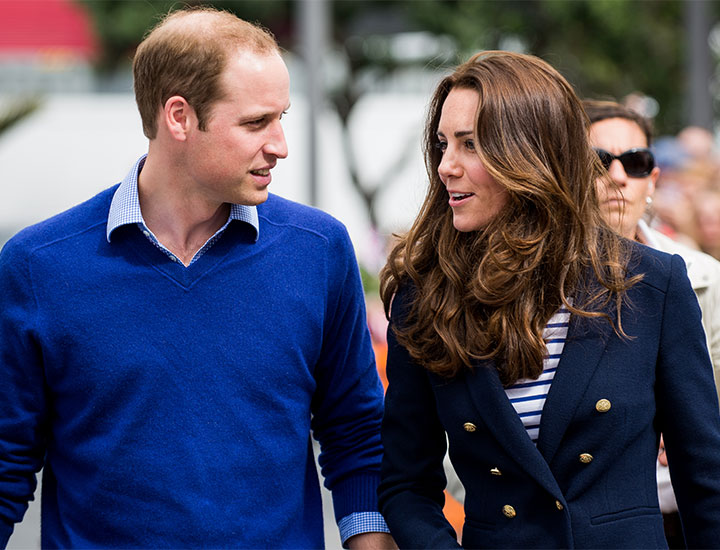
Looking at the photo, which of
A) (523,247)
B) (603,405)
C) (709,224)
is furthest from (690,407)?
(709,224)

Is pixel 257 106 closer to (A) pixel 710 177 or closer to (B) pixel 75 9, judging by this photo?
(A) pixel 710 177

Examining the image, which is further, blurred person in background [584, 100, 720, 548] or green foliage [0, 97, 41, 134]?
Result: green foliage [0, 97, 41, 134]

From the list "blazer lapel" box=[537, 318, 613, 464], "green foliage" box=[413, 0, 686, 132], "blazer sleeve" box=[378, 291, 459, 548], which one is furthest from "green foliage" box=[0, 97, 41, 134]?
"green foliage" box=[413, 0, 686, 132]

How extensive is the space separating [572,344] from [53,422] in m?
1.37

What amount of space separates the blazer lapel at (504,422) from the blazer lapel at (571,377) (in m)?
0.04

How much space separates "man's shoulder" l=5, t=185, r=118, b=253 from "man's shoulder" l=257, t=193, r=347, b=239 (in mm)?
432

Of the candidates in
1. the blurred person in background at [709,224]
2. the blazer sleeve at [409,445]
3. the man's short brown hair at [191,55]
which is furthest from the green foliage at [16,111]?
the blazer sleeve at [409,445]

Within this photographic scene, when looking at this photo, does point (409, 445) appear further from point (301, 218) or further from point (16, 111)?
point (16, 111)

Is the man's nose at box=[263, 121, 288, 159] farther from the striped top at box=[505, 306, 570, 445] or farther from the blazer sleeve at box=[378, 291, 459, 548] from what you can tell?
the striped top at box=[505, 306, 570, 445]

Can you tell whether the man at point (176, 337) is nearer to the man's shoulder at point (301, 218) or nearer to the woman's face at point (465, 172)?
the man's shoulder at point (301, 218)

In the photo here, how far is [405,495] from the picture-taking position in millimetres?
2789

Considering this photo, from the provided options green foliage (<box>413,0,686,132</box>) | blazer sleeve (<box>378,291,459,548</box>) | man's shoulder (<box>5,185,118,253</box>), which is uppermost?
man's shoulder (<box>5,185,118,253</box>)

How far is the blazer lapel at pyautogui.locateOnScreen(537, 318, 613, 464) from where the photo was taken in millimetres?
2553

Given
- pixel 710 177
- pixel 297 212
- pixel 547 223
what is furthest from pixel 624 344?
pixel 710 177
